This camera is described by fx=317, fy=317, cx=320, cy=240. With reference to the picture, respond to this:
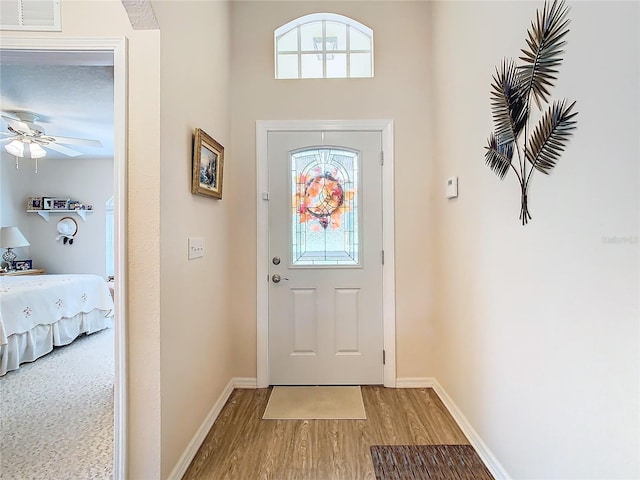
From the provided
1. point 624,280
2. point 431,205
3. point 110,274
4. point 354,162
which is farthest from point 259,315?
point 110,274

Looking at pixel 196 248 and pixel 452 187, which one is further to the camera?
pixel 452 187

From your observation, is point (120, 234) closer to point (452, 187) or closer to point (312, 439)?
point (312, 439)

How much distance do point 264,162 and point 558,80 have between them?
76.3 inches

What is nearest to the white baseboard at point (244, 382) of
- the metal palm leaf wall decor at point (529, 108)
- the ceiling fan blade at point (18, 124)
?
the metal palm leaf wall decor at point (529, 108)

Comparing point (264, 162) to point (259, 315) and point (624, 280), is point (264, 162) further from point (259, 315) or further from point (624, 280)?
point (624, 280)

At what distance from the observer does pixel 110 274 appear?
17.3ft

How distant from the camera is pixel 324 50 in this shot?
266 centimetres

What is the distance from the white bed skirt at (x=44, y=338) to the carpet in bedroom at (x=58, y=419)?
9 cm

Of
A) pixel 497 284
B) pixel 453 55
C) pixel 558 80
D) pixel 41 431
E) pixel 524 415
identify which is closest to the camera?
pixel 558 80

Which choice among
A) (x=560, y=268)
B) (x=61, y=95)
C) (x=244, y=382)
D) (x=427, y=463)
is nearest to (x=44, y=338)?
(x=244, y=382)

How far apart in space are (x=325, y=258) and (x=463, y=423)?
1449mm

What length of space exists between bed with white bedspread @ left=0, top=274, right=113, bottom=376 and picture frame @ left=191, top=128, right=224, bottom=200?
8.01ft

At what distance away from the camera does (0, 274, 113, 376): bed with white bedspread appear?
2.88 metres

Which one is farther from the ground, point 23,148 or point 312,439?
point 23,148
